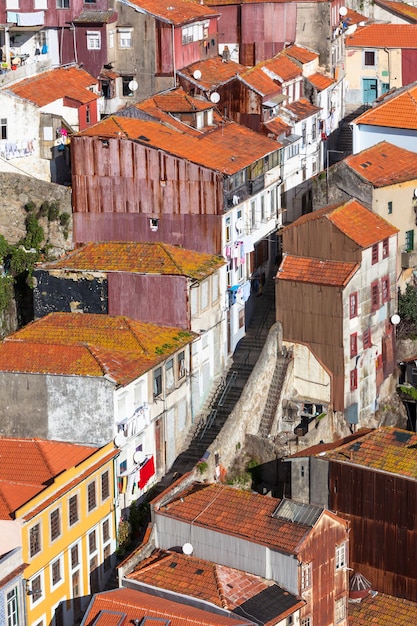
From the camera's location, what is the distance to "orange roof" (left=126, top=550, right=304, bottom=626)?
221 feet

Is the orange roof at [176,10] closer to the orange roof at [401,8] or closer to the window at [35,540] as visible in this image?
the orange roof at [401,8]

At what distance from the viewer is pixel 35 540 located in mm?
68875

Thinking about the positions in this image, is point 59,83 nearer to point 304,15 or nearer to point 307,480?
point 304,15

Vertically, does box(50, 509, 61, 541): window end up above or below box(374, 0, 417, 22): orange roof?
below

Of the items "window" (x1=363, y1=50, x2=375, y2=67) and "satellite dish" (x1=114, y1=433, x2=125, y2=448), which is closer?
"satellite dish" (x1=114, y1=433, x2=125, y2=448)

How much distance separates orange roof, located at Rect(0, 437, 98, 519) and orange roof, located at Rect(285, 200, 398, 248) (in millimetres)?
17769

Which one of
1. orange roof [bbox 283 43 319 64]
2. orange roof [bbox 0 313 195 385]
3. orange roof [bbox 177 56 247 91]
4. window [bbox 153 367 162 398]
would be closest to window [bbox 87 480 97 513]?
orange roof [bbox 0 313 195 385]

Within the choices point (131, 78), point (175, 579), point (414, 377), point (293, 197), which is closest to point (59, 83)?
point (131, 78)

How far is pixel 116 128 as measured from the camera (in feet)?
285

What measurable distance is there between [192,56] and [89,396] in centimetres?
3294

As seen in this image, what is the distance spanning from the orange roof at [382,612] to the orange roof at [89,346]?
44.5 feet

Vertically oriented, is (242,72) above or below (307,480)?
above

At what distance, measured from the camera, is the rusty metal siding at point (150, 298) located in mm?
80625

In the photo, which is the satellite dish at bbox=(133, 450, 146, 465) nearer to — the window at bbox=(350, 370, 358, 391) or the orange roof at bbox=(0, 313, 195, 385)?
the orange roof at bbox=(0, 313, 195, 385)
